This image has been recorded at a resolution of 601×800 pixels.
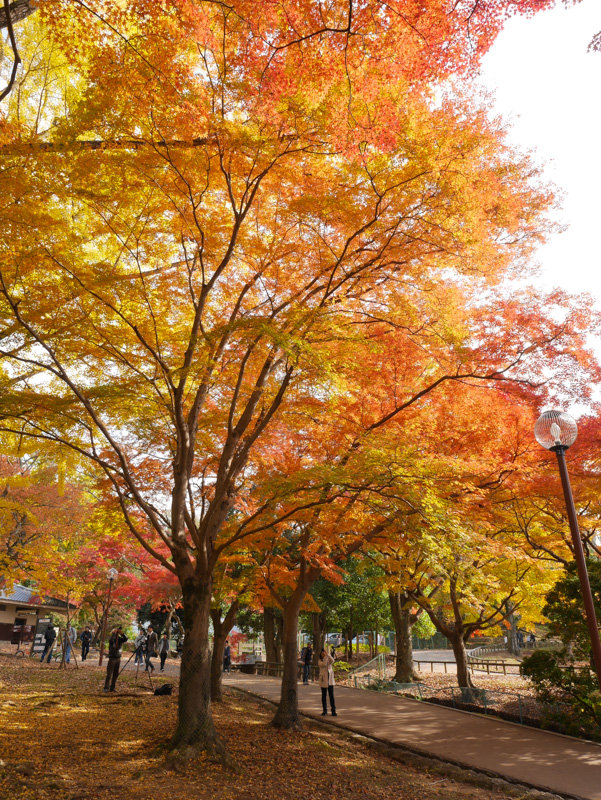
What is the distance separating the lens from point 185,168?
23.7 ft

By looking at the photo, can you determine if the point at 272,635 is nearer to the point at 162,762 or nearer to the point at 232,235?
the point at 162,762

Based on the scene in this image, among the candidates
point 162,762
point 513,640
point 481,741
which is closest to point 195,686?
point 162,762

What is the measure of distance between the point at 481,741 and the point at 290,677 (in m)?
3.77

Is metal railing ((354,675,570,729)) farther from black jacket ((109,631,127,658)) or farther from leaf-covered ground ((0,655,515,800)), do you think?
black jacket ((109,631,127,658))

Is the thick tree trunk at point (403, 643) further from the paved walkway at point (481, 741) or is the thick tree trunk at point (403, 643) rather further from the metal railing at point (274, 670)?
the metal railing at point (274, 670)

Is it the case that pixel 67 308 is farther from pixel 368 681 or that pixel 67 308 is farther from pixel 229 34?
pixel 368 681

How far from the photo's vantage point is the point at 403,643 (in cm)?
1848

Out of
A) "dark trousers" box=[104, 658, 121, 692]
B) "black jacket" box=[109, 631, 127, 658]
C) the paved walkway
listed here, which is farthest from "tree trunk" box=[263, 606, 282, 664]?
"black jacket" box=[109, 631, 127, 658]

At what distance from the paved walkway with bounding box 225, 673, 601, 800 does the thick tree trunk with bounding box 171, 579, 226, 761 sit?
3.88 m

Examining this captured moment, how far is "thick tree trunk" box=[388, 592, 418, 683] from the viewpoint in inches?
704

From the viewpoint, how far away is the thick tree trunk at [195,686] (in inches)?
286

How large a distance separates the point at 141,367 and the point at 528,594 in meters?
13.2

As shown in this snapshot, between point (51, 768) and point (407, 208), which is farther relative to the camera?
point (407, 208)

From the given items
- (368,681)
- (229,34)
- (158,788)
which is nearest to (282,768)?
(158,788)
